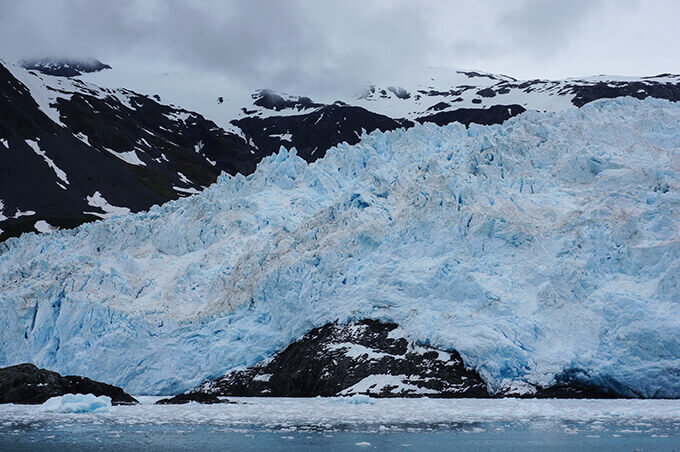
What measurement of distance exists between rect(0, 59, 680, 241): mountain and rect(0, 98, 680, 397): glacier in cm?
4610

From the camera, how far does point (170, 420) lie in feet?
54.7

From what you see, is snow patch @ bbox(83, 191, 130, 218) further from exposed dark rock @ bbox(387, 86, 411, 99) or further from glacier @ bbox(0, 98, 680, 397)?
exposed dark rock @ bbox(387, 86, 411, 99)

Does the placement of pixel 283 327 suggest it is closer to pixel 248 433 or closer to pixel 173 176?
pixel 248 433

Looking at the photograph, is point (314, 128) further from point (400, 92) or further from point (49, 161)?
point (49, 161)

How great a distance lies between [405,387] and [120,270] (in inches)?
575

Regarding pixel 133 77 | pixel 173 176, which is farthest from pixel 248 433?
pixel 133 77

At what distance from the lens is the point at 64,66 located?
16762cm

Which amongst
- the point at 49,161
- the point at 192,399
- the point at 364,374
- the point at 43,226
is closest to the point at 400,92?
the point at 49,161

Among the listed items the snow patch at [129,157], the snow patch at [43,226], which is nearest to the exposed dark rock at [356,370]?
the snow patch at [43,226]

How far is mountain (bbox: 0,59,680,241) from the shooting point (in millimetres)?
79875

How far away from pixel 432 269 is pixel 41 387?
1262 cm

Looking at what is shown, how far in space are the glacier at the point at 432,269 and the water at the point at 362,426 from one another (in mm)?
2107

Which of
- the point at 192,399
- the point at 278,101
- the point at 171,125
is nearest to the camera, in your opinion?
the point at 192,399

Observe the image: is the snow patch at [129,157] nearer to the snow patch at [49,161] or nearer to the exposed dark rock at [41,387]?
the snow patch at [49,161]
